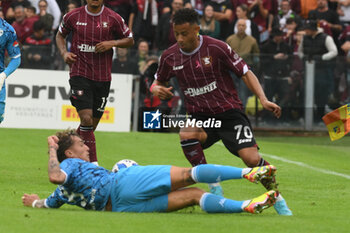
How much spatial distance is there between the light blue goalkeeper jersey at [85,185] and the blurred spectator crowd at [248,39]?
12.4 metres

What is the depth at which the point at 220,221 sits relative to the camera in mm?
7262

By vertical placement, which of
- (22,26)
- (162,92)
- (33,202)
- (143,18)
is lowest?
(22,26)

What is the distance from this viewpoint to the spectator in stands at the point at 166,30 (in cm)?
2112

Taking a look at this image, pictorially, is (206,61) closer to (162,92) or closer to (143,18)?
(162,92)

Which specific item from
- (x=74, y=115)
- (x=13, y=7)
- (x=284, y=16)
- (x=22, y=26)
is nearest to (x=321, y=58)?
(x=284, y=16)

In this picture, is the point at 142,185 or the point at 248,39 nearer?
the point at 142,185

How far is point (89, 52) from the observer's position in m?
11.8

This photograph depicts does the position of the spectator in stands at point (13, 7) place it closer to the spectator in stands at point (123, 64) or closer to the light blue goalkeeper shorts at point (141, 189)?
the spectator in stands at point (123, 64)

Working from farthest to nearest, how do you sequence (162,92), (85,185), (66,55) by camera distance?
(66,55) < (162,92) < (85,185)

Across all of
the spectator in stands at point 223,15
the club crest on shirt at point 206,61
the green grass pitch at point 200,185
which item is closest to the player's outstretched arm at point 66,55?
the green grass pitch at point 200,185

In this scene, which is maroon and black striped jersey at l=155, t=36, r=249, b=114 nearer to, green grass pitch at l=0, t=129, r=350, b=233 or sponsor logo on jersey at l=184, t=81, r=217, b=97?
sponsor logo on jersey at l=184, t=81, r=217, b=97

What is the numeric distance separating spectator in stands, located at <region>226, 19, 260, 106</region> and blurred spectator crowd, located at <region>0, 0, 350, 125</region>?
0.08 ft

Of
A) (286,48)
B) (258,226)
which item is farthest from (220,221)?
(286,48)

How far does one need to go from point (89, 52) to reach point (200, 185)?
2.56 m
